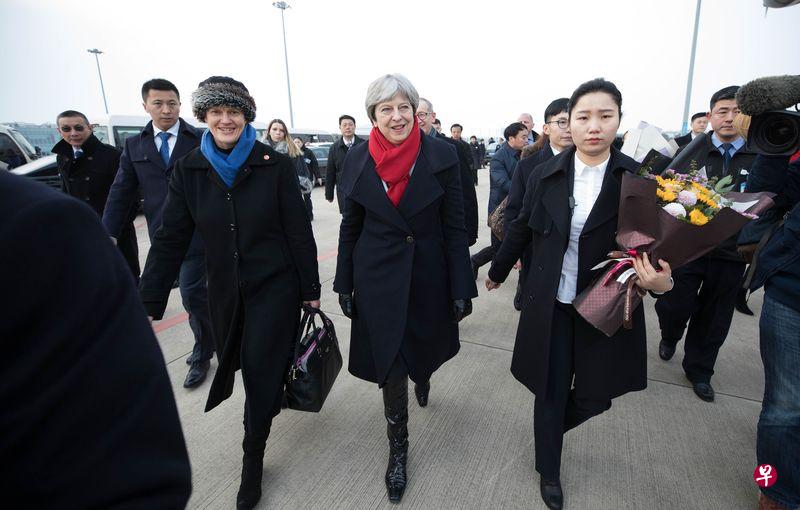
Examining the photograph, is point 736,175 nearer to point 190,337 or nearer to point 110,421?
point 110,421

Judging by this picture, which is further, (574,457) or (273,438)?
(273,438)

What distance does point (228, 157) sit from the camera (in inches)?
85.4

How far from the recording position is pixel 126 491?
1.80ft

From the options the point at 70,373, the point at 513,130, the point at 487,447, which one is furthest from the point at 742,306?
the point at 70,373

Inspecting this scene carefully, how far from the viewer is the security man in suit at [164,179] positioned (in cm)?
318

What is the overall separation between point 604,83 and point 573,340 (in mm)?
1254

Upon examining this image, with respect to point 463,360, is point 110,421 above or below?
above

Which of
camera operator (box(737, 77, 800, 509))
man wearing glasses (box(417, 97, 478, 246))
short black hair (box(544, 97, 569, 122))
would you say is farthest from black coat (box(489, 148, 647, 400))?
short black hair (box(544, 97, 569, 122))

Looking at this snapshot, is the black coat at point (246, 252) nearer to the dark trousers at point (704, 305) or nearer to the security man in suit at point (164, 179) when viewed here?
the security man in suit at point (164, 179)

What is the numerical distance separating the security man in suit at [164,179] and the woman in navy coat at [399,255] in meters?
1.50

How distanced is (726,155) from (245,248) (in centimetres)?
346

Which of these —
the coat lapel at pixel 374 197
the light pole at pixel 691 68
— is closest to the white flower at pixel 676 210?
the coat lapel at pixel 374 197

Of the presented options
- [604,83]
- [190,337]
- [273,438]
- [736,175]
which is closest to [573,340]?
[604,83]

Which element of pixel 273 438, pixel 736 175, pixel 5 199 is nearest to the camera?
pixel 5 199
